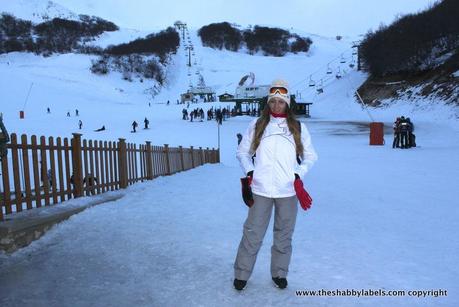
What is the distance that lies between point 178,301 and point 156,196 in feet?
16.3

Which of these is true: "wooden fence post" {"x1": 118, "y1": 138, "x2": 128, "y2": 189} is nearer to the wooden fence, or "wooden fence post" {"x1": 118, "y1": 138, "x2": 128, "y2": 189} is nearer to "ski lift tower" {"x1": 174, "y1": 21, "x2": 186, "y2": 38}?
the wooden fence

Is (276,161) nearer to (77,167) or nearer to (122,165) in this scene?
(77,167)

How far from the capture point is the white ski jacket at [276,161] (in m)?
3.71

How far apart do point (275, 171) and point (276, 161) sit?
0.08 meters

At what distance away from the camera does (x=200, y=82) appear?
84875 millimetres

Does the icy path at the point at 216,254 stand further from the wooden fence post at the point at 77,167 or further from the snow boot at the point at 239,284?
the wooden fence post at the point at 77,167

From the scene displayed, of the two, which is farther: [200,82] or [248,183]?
[200,82]

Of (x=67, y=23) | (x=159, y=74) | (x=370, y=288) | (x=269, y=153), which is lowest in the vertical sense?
(x=370, y=288)

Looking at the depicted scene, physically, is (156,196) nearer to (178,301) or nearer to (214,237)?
(214,237)

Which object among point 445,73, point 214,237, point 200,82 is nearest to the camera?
point 214,237

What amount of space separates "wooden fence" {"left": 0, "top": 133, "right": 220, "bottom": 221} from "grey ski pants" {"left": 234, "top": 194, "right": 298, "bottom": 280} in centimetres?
320

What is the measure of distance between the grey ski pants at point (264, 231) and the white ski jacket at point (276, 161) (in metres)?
0.09

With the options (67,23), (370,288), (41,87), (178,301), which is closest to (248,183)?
(178,301)

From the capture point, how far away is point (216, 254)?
15.9ft
